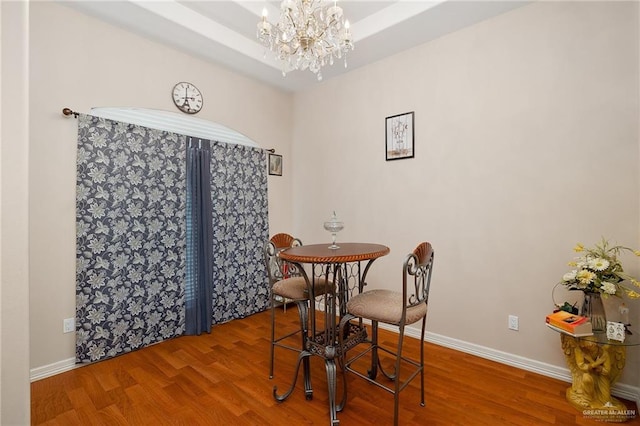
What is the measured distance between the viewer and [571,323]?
182 centimetres

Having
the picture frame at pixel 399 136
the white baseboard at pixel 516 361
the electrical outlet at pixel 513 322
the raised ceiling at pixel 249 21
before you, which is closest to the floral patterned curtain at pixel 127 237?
the raised ceiling at pixel 249 21

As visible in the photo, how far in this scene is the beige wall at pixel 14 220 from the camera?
3.67 feet

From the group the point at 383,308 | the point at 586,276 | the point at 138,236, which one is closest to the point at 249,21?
the point at 138,236

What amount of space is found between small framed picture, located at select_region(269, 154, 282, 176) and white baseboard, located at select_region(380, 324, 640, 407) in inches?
95.0

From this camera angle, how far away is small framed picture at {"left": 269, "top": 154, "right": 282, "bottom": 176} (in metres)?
3.85

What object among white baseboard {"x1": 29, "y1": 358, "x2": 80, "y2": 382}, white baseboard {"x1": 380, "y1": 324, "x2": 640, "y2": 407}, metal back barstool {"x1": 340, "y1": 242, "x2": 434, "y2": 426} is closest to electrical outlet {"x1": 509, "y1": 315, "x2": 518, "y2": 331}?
white baseboard {"x1": 380, "y1": 324, "x2": 640, "y2": 407}

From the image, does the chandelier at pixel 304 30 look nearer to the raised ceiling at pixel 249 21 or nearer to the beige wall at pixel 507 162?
the raised ceiling at pixel 249 21

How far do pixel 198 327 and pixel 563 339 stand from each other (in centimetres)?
302

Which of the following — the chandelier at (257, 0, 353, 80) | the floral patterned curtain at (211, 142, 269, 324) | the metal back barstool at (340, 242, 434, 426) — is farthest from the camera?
the floral patterned curtain at (211, 142, 269, 324)

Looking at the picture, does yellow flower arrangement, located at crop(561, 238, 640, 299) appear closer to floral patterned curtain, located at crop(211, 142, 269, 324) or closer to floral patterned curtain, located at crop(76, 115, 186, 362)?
floral patterned curtain, located at crop(211, 142, 269, 324)

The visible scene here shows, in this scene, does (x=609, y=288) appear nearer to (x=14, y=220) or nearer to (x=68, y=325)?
(x=14, y=220)

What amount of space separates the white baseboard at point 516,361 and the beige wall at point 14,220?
278cm

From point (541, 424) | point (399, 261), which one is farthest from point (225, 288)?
point (541, 424)

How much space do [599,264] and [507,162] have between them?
96cm
